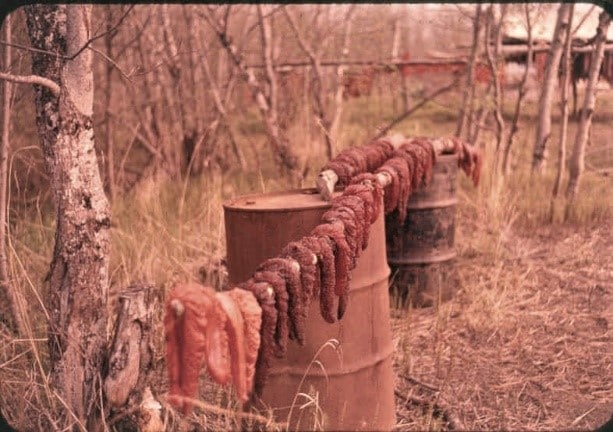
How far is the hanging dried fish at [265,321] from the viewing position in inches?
73.3

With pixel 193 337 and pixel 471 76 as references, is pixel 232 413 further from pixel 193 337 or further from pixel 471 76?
pixel 471 76

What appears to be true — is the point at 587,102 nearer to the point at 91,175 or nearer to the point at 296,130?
the point at 296,130

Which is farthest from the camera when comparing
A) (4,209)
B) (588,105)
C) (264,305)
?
(588,105)

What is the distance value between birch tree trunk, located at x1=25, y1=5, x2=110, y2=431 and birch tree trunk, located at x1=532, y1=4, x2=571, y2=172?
4.13 meters

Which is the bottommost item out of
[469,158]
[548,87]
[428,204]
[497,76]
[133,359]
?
[133,359]

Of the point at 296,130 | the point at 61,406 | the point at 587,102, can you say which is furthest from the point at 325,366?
the point at 296,130

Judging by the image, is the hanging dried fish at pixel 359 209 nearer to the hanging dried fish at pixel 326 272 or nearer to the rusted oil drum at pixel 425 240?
the hanging dried fish at pixel 326 272

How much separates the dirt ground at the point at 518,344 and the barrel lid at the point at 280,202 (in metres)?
0.87

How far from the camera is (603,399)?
3264 mm

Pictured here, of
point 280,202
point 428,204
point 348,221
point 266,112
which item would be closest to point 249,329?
point 348,221

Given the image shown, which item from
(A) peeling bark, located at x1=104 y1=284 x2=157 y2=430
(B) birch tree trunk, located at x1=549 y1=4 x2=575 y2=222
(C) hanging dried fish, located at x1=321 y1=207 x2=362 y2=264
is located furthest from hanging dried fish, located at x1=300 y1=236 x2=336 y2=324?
(B) birch tree trunk, located at x1=549 y1=4 x2=575 y2=222

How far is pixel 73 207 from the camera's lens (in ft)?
8.90

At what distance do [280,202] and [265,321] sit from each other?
1.06 meters

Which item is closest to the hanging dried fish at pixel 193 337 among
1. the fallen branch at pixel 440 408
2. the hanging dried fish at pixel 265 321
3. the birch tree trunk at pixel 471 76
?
the hanging dried fish at pixel 265 321
